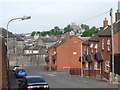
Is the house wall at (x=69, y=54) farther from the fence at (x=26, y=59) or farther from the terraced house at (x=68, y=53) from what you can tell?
the fence at (x=26, y=59)

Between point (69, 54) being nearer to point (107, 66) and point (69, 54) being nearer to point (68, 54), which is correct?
point (68, 54)

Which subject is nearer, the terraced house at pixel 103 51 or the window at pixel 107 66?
the terraced house at pixel 103 51

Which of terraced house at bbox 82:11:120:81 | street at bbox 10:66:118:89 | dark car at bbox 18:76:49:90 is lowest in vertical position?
street at bbox 10:66:118:89

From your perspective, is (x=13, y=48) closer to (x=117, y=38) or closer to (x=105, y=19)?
(x=105, y=19)

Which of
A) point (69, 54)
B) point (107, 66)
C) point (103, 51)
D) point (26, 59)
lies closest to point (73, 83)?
point (107, 66)

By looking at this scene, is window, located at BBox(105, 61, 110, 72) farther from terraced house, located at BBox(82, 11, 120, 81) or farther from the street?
the street

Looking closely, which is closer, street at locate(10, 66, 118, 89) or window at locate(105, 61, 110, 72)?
street at locate(10, 66, 118, 89)

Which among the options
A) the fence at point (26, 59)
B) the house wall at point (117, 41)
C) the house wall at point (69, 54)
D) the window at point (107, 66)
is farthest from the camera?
the fence at point (26, 59)

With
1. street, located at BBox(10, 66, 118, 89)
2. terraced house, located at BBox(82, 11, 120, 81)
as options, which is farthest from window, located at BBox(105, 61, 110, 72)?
street, located at BBox(10, 66, 118, 89)

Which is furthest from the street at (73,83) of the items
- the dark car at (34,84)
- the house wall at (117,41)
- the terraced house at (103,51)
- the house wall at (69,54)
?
the house wall at (69,54)

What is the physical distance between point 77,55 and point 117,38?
28.9 m

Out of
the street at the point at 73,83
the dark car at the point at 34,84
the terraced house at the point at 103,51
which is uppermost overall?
the terraced house at the point at 103,51

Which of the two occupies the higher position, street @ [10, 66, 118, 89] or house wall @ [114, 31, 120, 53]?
house wall @ [114, 31, 120, 53]

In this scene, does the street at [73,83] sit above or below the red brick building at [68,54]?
below
